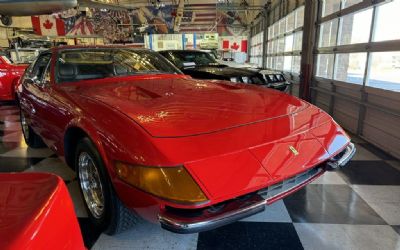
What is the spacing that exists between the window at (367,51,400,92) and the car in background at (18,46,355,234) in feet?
6.70

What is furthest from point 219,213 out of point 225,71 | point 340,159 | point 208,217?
point 225,71

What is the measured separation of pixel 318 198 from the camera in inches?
82.8

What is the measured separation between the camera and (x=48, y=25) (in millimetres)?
11969

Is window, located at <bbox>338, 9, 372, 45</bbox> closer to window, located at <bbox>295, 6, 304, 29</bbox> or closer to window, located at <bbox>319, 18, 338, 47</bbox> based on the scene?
window, located at <bbox>319, 18, 338, 47</bbox>

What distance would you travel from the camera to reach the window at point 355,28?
391 cm

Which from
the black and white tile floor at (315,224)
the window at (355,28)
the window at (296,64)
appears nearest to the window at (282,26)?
the window at (296,64)

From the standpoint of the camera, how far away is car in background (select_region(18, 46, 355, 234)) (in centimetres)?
118

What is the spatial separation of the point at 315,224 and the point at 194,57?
205 inches

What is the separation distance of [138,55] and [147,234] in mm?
1703

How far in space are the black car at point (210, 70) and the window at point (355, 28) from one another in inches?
54.4

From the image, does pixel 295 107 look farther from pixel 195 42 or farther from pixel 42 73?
pixel 195 42

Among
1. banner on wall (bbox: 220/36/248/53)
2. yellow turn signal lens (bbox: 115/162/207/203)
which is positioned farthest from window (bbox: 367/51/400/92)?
banner on wall (bbox: 220/36/248/53)

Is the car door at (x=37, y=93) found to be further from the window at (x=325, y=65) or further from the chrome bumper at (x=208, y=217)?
the window at (x=325, y=65)

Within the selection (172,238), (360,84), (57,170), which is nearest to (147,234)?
(172,238)
